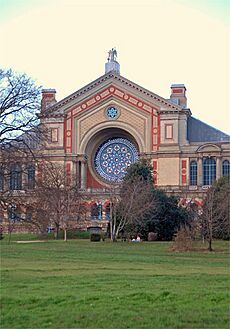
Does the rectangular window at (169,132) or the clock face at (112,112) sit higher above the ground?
the clock face at (112,112)

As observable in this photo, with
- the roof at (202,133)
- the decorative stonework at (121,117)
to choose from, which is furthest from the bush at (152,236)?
the roof at (202,133)

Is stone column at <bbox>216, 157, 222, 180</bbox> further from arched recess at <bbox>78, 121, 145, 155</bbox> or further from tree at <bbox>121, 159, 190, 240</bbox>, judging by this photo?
tree at <bbox>121, 159, 190, 240</bbox>

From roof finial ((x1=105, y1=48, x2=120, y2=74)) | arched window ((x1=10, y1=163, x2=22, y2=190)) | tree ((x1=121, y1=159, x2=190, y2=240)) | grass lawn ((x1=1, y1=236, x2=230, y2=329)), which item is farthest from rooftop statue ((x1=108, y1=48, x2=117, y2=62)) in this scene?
grass lawn ((x1=1, y1=236, x2=230, y2=329))

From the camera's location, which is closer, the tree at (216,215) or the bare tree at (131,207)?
the tree at (216,215)

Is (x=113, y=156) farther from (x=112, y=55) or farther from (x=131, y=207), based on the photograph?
(x=131, y=207)

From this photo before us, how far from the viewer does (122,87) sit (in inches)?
3268

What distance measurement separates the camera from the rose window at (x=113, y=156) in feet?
281

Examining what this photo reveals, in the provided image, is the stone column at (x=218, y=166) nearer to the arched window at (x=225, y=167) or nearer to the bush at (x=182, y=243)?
the arched window at (x=225, y=167)

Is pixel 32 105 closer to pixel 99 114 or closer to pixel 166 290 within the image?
pixel 166 290

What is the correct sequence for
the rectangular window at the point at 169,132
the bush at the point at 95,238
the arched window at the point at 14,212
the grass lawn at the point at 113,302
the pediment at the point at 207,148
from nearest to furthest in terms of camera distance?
the grass lawn at the point at 113,302 → the arched window at the point at 14,212 → the bush at the point at 95,238 → the pediment at the point at 207,148 → the rectangular window at the point at 169,132

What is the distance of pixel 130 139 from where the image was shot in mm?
85750

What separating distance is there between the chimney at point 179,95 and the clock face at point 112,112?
761 centimetres

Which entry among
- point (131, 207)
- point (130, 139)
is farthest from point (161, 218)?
point (130, 139)

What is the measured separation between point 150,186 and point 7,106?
91.9 feet
